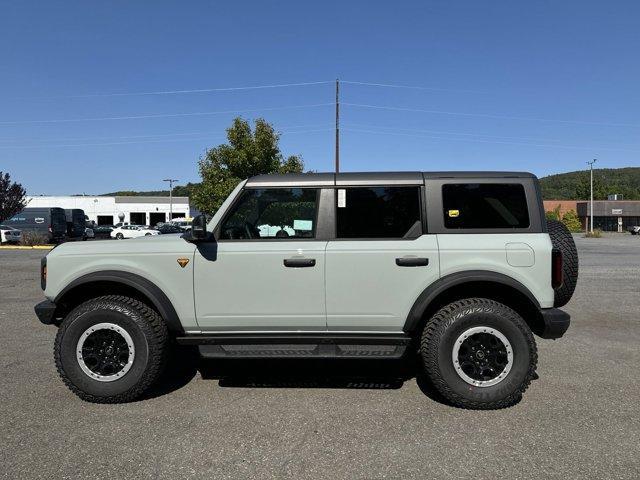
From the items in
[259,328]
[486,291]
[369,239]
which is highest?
[369,239]

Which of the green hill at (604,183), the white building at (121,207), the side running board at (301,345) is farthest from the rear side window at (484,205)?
the green hill at (604,183)

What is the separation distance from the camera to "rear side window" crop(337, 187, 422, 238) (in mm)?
3688

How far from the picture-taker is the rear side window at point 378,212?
3.69m

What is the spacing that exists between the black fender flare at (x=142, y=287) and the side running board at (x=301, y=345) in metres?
0.22

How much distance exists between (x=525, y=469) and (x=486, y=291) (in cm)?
149

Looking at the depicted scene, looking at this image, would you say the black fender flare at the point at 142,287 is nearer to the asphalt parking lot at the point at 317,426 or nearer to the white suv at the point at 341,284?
the white suv at the point at 341,284

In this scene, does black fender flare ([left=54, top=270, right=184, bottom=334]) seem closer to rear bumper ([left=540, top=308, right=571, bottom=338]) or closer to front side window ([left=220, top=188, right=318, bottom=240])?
front side window ([left=220, top=188, right=318, bottom=240])

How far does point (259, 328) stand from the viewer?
3684 mm

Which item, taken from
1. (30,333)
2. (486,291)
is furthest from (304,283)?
(30,333)

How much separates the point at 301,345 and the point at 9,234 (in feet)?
84.6

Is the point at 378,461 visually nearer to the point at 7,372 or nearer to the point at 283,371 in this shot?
the point at 283,371

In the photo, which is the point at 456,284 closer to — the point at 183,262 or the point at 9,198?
the point at 183,262

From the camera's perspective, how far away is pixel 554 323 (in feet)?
11.5

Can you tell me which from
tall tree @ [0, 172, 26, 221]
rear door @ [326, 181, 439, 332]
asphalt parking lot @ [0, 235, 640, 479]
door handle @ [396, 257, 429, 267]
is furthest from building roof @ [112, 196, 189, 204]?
door handle @ [396, 257, 429, 267]
